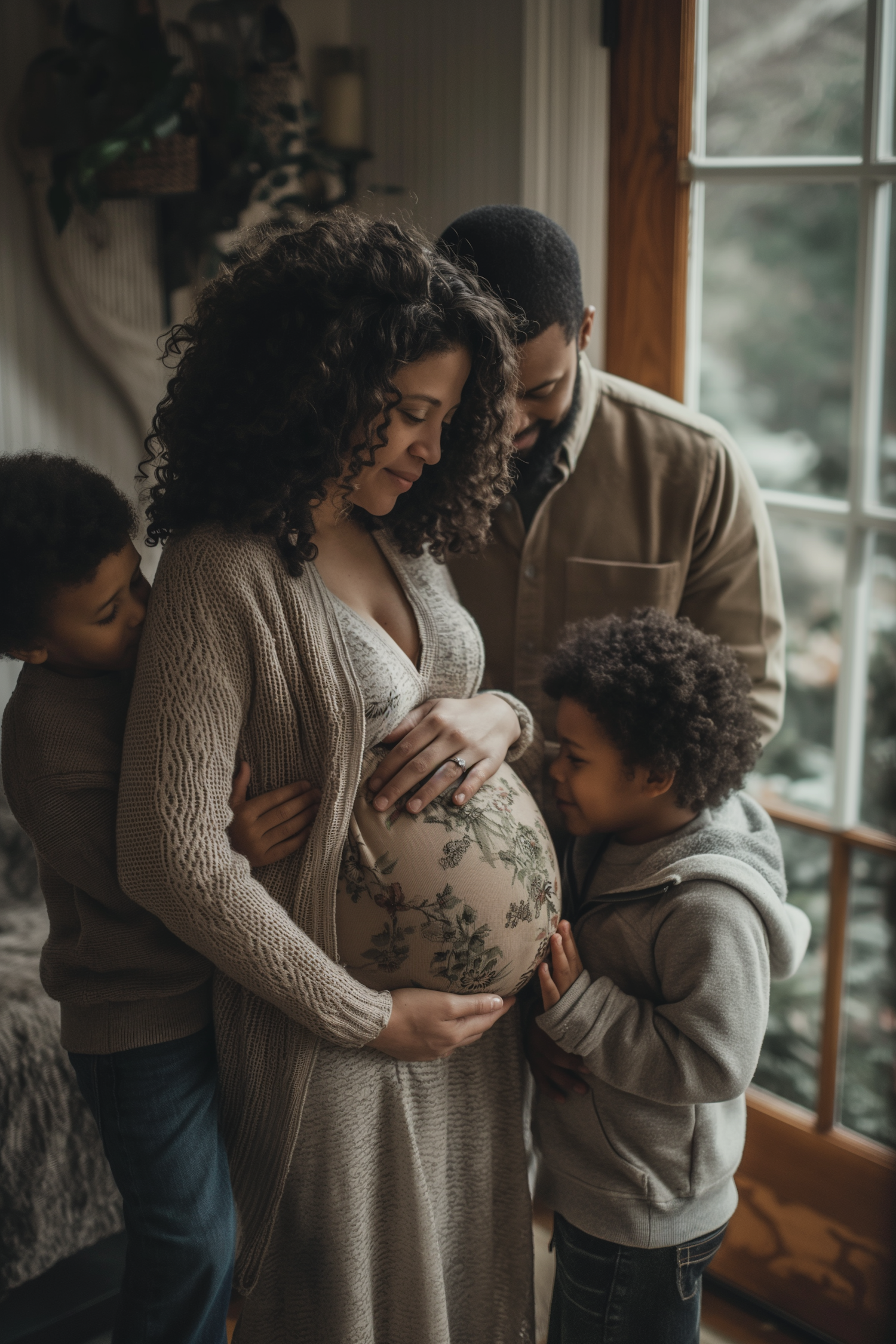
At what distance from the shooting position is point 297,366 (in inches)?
41.3

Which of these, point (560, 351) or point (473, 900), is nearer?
point (473, 900)

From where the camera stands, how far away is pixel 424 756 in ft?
3.68

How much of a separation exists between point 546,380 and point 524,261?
141mm

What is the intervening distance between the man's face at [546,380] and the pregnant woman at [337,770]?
113mm

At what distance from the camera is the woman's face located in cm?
111

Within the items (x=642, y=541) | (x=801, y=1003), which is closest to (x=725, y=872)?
(x=642, y=541)

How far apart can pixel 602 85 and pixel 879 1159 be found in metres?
1.75

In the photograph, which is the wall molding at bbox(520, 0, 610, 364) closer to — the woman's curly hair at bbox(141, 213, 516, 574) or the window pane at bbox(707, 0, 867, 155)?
the window pane at bbox(707, 0, 867, 155)

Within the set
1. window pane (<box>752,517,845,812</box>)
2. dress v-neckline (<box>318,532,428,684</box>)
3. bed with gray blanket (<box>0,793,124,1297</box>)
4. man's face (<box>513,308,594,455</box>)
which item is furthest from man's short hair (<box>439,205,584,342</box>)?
bed with gray blanket (<box>0,793,124,1297</box>)

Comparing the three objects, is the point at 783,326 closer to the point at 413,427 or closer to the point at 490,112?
the point at 490,112

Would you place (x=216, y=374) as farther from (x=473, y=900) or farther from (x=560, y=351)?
(x=473, y=900)

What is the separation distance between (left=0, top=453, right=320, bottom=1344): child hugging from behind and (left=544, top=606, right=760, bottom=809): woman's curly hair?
335 millimetres

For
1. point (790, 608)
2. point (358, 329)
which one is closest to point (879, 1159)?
point (790, 608)

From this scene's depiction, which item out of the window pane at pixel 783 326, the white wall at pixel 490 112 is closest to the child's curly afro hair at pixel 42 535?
the white wall at pixel 490 112
